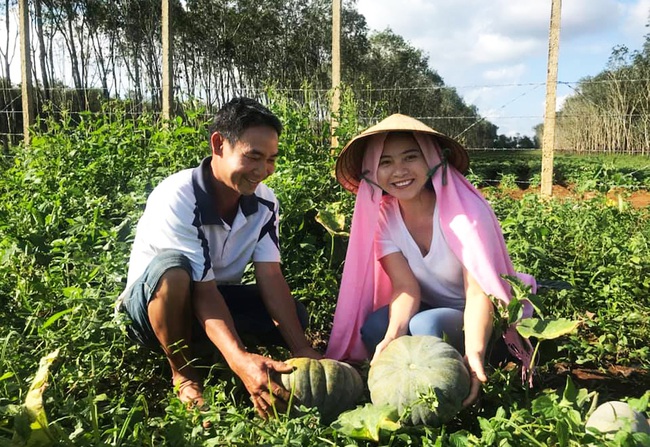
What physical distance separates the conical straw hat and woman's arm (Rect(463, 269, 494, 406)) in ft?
1.59

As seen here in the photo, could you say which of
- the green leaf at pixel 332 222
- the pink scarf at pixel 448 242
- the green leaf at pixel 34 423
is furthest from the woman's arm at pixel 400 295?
the green leaf at pixel 34 423

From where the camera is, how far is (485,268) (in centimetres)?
203

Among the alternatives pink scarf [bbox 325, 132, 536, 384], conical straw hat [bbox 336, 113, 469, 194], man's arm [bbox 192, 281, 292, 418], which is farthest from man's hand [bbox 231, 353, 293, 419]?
conical straw hat [bbox 336, 113, 469, 194]

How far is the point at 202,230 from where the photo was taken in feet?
7.13

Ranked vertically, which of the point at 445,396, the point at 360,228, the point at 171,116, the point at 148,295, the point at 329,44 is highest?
the point at 329,44

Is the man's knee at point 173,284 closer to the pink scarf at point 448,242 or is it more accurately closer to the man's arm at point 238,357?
the man's arm at point 238,357

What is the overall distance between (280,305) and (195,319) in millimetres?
328

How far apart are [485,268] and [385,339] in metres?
0.43

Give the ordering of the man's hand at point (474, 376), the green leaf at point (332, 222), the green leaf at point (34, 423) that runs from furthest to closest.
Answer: the green leaf at point (332, 222)
the man's hand at point (474, 376)
the green leaf at point (34, 423)

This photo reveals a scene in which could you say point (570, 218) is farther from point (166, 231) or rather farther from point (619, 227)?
point (166, 231)

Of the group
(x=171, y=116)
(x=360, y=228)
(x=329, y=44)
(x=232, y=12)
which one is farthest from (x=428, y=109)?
(x=360, y=228)

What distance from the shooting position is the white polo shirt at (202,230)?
2113 mm

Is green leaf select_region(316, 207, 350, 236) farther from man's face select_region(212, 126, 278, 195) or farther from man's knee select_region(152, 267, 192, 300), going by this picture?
man's knee select_region(152, 267, 192, 300)

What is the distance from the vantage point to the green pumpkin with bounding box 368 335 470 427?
5.30 feet
